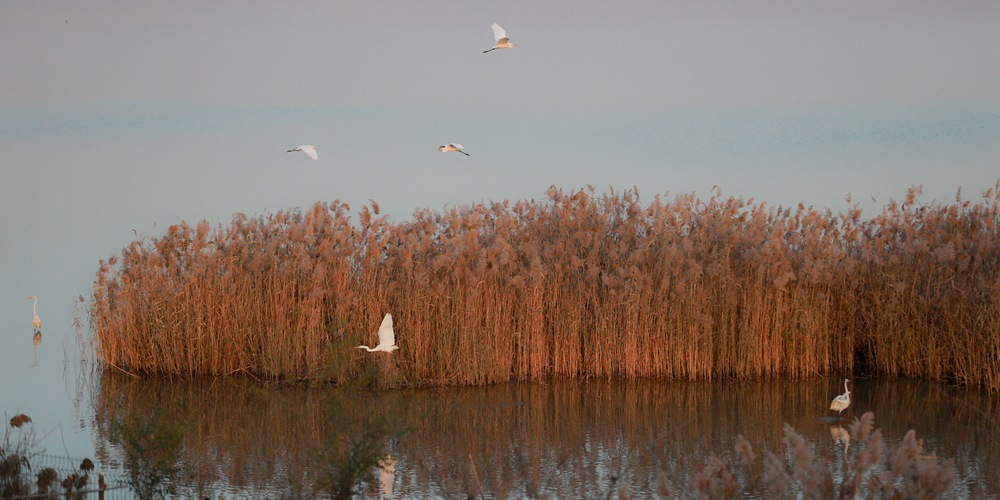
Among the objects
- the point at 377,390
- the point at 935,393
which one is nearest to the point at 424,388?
the point at 377,390

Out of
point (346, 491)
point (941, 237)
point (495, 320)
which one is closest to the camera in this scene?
point (346, 491)

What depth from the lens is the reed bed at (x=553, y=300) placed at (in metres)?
11.7

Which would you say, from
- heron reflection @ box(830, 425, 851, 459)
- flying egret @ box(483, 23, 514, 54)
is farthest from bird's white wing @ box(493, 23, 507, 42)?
heron reflection @ box(830, 425, 851, 459)

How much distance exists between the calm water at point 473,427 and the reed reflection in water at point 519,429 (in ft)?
0.06

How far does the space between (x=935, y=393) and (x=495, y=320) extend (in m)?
4.53

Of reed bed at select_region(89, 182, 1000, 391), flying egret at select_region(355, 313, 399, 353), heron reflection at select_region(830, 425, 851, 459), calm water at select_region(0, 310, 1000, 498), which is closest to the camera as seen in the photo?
calm water at select_region(0, 310, 1000, 498)

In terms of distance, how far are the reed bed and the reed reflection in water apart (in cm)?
39

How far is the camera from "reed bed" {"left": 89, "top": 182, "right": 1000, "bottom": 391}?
11.7m

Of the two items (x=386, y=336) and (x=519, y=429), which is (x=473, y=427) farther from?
(x=386, y=336)

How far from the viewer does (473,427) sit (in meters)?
9.36

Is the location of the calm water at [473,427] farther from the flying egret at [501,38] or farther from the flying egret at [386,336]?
the flying egret at [501,38]

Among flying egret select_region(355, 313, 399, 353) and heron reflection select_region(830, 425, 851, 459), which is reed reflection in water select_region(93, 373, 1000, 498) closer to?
heron reflection select_region(830, 425, 851, 459)

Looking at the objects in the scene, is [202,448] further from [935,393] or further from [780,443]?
[935,393]

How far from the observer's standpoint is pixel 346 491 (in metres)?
5.61
